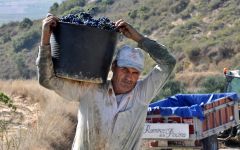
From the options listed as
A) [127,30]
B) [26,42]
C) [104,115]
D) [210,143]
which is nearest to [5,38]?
[26,42]

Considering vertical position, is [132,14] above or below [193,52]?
above

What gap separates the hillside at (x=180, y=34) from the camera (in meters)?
43.6

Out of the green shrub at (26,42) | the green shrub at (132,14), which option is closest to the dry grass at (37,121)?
the green shrub at (26,42)

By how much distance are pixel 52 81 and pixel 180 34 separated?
49.0 meters

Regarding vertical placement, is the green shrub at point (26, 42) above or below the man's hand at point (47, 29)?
above

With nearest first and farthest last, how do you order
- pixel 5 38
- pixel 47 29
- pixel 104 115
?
pixel 47 29 < pixel 104 115 < pixel 5 38

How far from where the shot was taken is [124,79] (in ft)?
13.2

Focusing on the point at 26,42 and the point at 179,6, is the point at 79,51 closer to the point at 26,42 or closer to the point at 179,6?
the point at 179,6

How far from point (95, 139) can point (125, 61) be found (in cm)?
53

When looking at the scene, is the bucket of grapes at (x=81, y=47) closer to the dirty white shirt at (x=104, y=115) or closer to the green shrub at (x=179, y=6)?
the dirty white shirt at (x=104, y=115)

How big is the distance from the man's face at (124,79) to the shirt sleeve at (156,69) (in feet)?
0.39

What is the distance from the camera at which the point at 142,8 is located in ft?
197

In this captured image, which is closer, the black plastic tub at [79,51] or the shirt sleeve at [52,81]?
the shirt sleeve at [52,81]

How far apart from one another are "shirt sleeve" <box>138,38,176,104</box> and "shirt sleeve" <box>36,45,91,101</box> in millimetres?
408
